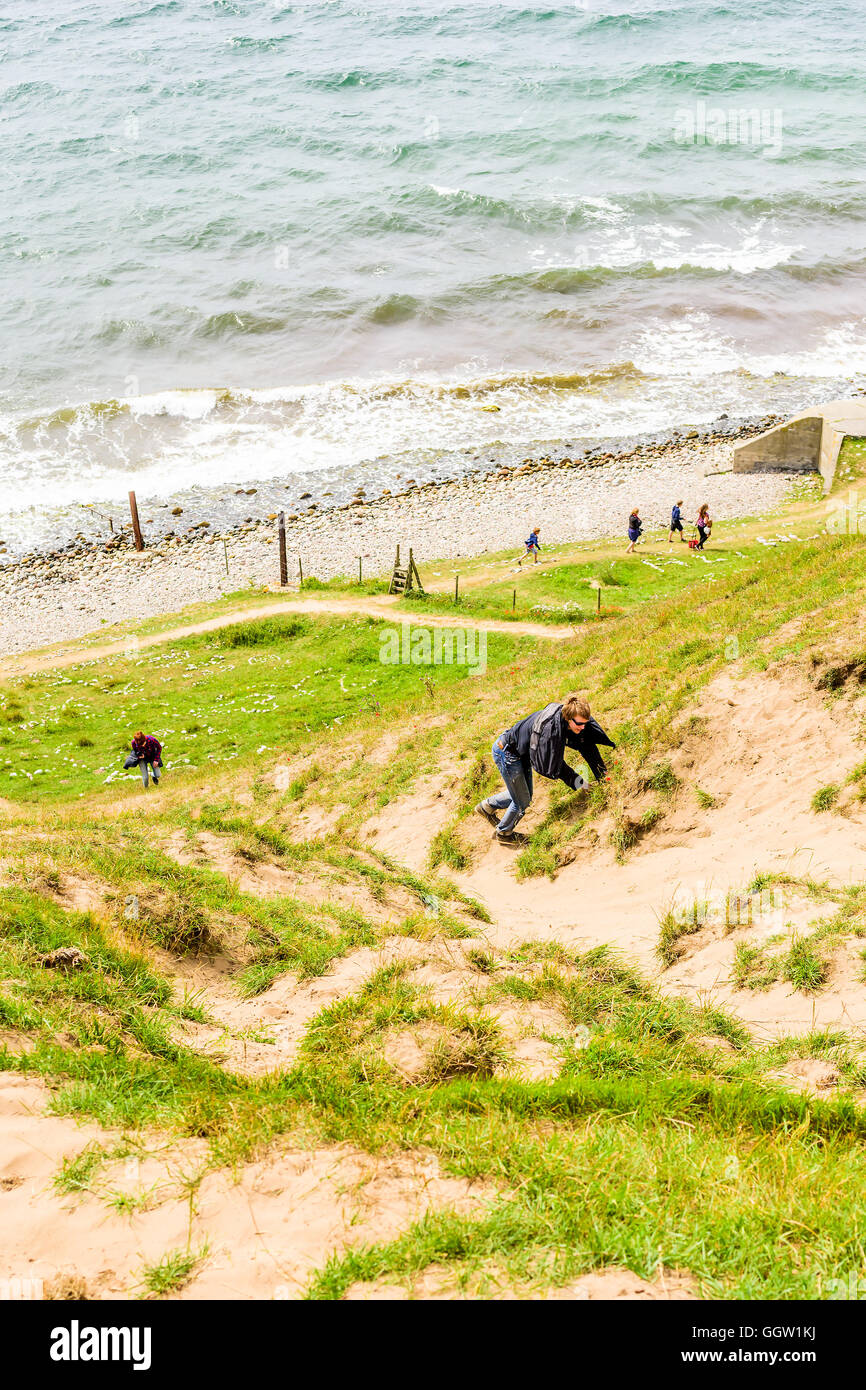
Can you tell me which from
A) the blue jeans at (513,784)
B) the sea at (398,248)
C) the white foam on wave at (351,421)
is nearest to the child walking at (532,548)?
the sea at (398,248)

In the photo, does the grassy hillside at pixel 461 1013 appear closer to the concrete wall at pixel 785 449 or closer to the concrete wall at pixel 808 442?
the concrete wall at pixel 808 442

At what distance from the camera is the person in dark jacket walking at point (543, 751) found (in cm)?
1270

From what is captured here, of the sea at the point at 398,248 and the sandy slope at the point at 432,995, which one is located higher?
the sea at the point at 398,248

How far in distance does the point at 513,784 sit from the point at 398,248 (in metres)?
74.7

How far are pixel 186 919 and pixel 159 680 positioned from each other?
21.1 meters

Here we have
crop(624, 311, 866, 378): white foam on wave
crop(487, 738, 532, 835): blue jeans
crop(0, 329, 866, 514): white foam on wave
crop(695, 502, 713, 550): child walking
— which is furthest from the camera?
crop(624, 311, 866, 378): white foam on wave

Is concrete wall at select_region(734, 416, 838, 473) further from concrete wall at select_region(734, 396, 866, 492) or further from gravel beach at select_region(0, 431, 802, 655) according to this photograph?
gravel beach at select_region(0, 431, 802, 655)

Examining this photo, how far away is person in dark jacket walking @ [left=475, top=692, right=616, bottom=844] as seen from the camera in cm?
1270

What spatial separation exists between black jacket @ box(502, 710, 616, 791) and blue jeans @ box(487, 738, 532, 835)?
4.6 inches

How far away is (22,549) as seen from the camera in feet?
149

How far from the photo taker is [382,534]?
43469 millimetres

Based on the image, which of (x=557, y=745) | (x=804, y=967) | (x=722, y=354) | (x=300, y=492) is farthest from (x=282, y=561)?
(x=722, y=354)

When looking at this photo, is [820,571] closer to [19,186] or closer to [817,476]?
[817,476]

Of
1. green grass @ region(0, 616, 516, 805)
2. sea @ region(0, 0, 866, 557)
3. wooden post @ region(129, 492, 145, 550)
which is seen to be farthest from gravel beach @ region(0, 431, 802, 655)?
green grass @ region(0, 616, 516, 805)
